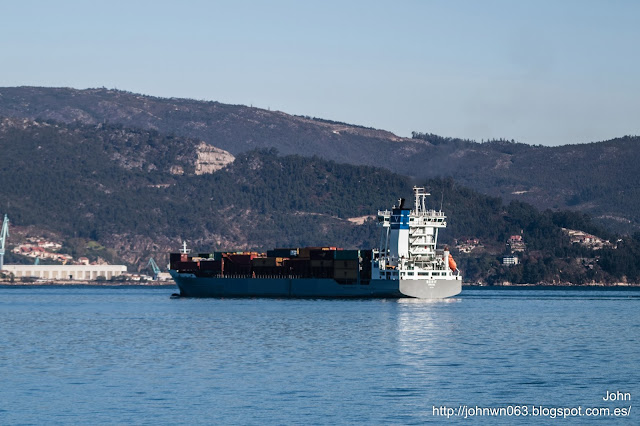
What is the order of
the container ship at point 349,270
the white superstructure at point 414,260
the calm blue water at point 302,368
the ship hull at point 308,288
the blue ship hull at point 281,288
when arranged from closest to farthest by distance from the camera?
the calm blue water at point 302,368 < the ship hull at point 308,288 < the white superstructure at point 414,260 < the container ship at point 349,270 < the blue ship hull at point 281,288

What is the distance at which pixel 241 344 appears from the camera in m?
84.9

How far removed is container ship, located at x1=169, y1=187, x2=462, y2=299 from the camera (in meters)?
159

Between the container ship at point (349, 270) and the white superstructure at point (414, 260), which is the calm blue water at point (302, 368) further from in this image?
the container ship at point (349, 270)

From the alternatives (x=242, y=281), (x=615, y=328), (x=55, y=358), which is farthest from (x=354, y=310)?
(x=55, y=358)

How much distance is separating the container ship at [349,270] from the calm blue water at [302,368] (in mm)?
42285

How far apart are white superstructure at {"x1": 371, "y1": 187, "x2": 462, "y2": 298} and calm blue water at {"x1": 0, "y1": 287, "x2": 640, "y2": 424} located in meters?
40.8

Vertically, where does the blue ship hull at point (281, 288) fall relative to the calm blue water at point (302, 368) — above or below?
above

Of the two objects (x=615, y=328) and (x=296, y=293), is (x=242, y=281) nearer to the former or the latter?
(x=296, y=293)

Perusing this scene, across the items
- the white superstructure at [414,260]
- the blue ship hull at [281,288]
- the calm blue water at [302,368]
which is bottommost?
the calm blue water at [302,368]

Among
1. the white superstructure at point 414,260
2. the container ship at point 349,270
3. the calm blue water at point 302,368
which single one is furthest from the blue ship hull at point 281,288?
the calm blue water at point 302,368

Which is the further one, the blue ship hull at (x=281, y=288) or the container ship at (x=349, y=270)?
the blue ship hull at (x=281, y=288)

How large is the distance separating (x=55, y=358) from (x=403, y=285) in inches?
3398

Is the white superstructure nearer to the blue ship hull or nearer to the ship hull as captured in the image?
the ship hull

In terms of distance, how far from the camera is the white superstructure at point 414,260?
158000mm
